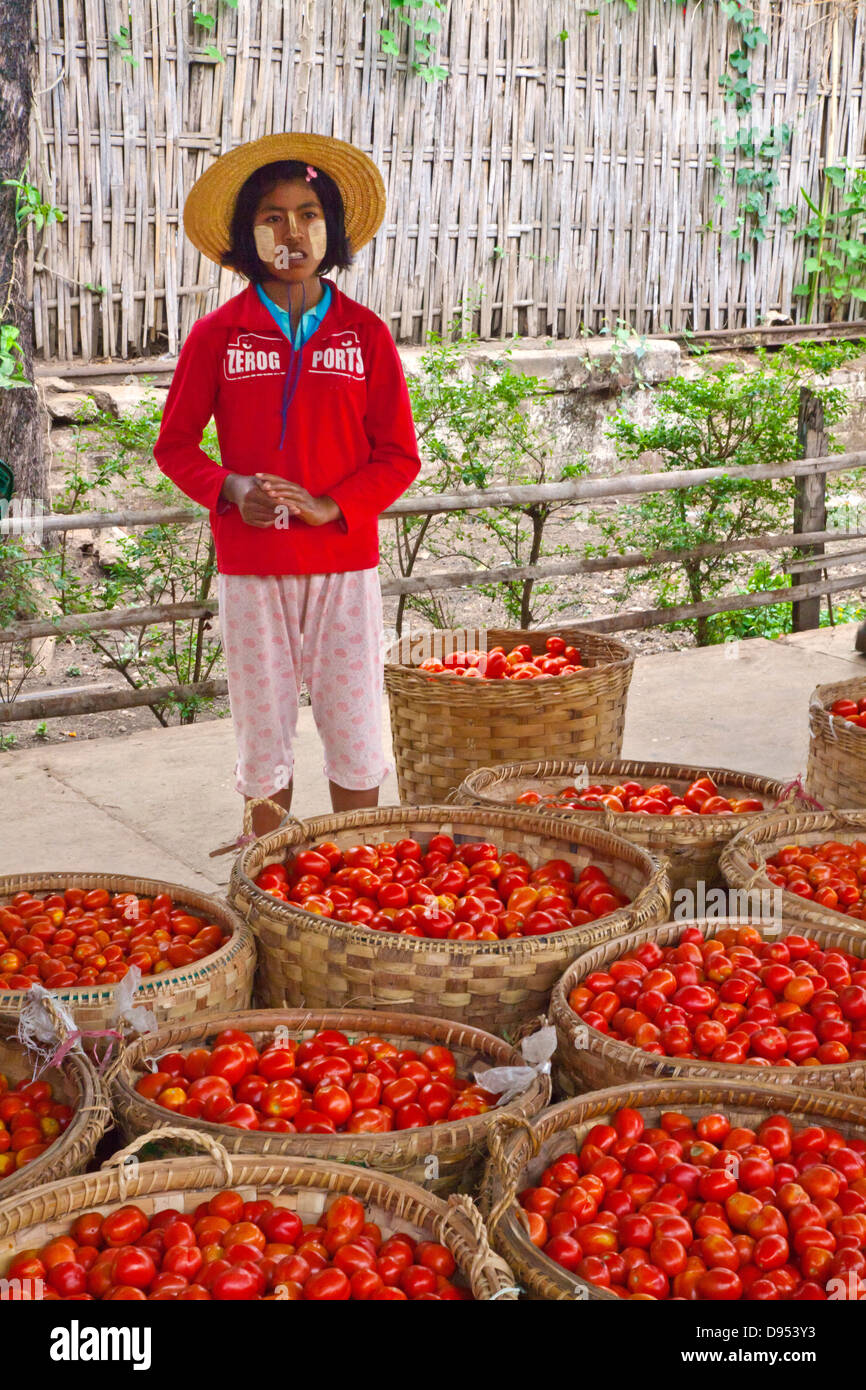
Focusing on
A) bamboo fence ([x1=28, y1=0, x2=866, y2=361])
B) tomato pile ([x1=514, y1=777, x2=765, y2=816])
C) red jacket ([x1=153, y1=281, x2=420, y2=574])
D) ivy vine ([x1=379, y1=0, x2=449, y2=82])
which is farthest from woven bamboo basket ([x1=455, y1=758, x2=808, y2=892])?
ivy vine ([x1=379, y1=0, x2=449, y2=82])

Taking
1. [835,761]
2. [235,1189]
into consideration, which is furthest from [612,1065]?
[835,761]

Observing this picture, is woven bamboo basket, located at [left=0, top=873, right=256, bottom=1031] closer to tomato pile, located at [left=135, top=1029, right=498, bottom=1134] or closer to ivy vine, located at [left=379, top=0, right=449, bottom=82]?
tomato pile, located at [left=135, top=1029, right=498, bottom=1134]

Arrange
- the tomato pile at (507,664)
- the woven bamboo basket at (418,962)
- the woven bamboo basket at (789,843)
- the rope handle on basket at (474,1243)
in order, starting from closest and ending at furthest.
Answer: the rope handle on basket at (474,1243), the woven bamboo basket at (418,962), the woven bamboo basket at (789,843), the tomato pile at (507,664)

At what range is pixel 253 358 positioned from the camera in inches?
109

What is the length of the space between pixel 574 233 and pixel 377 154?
130 centimetres

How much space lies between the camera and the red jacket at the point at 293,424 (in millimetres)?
2773

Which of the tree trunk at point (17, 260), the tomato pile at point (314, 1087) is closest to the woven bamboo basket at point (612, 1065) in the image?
the tomato pile at point (314, 1087)

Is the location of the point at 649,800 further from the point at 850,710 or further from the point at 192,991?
the point at 192,991

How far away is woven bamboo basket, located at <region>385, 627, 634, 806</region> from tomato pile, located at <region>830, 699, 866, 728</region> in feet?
1.73

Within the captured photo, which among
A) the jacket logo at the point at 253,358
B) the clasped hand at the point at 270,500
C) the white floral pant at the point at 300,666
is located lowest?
the white floral pant at the point at 300,666

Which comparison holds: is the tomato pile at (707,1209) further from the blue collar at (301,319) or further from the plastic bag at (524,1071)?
the blue collar at (301,319)

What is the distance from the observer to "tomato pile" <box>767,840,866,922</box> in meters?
2.33

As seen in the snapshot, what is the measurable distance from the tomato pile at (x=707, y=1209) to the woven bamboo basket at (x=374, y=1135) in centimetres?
10
